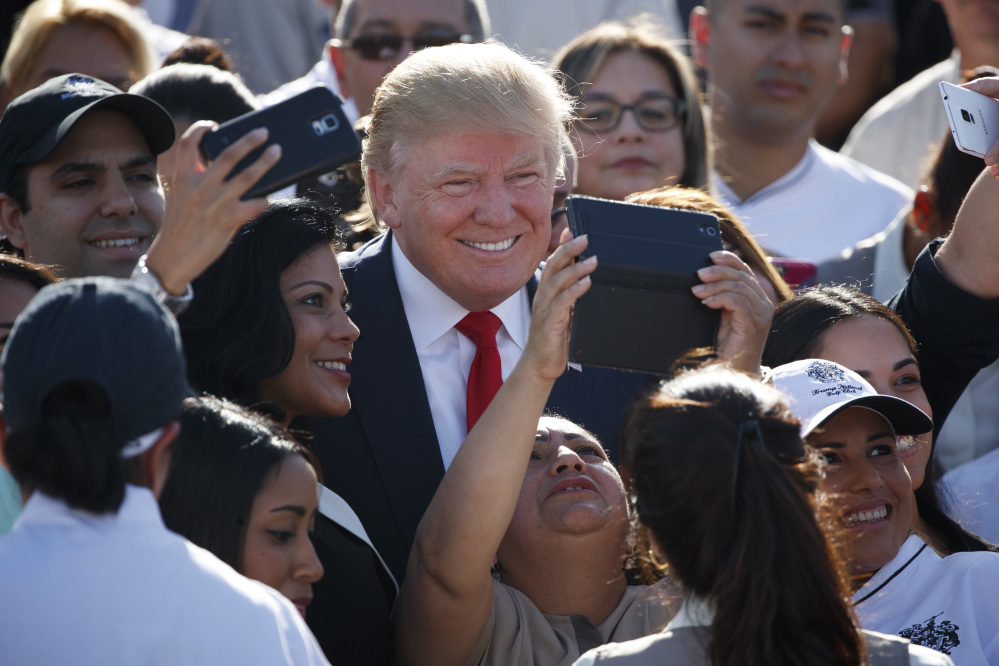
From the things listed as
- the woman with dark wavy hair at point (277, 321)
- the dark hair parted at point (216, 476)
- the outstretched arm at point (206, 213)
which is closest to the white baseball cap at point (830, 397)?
the woman with dark wavy hair at point (277, 321)

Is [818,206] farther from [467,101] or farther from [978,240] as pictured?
[467,101]

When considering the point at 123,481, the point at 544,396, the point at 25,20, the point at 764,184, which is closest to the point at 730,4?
the point at 764,184

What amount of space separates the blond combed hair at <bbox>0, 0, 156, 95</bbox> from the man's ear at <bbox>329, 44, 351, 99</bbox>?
0.80 meters

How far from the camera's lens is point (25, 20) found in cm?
500

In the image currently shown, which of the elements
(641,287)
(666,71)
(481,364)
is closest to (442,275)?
(481,364)

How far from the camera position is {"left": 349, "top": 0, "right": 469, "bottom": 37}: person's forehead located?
5.00 metres

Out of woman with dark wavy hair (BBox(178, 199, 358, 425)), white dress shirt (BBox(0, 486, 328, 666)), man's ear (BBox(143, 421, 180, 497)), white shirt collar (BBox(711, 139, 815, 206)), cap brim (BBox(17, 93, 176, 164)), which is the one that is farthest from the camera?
white shirt collar (BBox(711, 139, 815, 206))

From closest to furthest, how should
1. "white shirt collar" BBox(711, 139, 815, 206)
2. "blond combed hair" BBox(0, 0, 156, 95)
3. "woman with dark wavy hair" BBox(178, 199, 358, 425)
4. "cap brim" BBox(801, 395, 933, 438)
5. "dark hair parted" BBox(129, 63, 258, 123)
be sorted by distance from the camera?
"cap brim" BBox(801, 395, 933, 438)
"woman with dark wavy hair" BBox(178, 199, 358, 425)
"dark hair parted" BBox(129, 63, 258, 123)
"blond combed hair" BBox(0, 0, 156, 95)
"white shirt collar" BBox(711, 139, 815, 206)

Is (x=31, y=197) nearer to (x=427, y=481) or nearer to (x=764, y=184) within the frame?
(x=427, y=481)

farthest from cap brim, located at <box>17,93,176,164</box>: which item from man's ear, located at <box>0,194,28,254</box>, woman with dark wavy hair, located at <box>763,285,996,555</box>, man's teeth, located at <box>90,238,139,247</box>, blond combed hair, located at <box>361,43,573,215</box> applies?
woman with dark wavy hair, located at <box>763,285,996,555</box>

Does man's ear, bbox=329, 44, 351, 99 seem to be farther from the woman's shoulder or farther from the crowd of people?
the woman's shoulder

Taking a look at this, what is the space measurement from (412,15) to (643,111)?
107 centimetres

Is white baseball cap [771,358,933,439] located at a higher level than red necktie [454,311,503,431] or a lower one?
higher

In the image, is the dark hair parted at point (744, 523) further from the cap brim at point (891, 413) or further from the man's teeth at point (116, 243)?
the man's teeth at point (116, 243)
